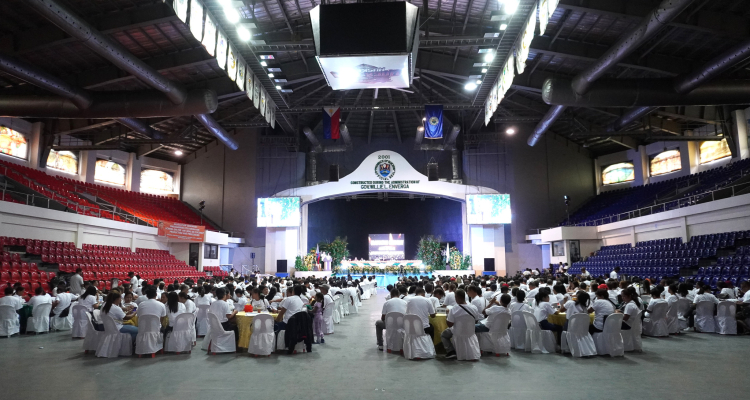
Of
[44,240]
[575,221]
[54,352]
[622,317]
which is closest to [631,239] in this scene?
[575,221]

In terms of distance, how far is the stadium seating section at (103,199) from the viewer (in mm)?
19859

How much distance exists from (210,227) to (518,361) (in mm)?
26010

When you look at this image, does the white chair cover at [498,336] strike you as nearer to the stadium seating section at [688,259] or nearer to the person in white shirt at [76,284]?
the stadium seating section at [688,259]

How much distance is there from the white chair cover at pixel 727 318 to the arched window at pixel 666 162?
20278mm

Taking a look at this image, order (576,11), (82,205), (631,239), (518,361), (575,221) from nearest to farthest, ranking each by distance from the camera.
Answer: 1. (518,361)
2. (576,11)
3. (82,205)
4. (631,239)
5. (575,221)

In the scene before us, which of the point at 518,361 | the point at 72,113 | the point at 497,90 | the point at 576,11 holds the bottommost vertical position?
the point at 518,361

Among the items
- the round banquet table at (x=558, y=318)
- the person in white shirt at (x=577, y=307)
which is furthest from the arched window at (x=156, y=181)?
the person in white shirt at (x=577, y=307)

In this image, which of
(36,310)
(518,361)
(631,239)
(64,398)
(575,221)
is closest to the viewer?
(64,398)

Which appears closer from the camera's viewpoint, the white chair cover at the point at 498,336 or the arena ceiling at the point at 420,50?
the white chair cover at the point at 498,336

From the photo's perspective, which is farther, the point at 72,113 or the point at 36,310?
the point at 72,113

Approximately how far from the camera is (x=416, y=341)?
7637 millimetres

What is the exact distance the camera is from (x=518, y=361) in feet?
24.1

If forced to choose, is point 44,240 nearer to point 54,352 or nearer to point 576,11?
point 54,352

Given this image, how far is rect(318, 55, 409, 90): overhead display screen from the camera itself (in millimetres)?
11394
